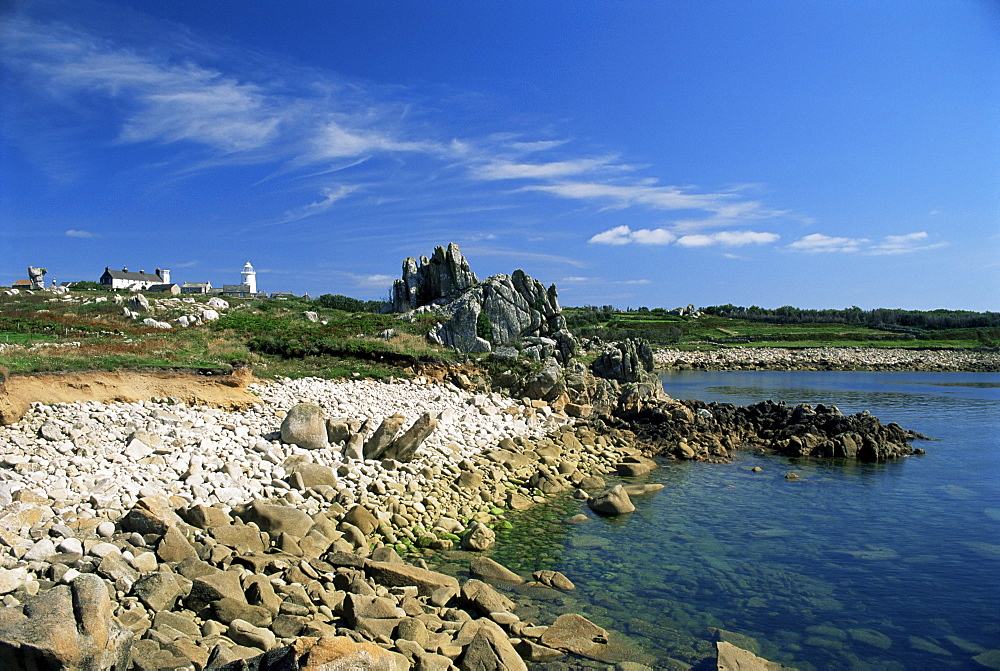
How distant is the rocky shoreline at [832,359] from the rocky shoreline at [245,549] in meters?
78.2

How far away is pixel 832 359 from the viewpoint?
92.2 metres

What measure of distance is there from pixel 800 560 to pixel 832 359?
295ft

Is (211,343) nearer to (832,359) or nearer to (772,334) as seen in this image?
(832,359)

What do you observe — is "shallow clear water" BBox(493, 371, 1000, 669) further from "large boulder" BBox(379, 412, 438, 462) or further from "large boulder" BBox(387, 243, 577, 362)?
"large boulder" BBox(387, 243, 577, 362)

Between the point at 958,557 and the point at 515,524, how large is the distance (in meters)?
10.3

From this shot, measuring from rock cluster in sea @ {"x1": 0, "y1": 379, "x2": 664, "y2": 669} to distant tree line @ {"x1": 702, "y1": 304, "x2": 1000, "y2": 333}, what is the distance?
446ft

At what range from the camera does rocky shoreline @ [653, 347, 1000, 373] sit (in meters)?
86.7

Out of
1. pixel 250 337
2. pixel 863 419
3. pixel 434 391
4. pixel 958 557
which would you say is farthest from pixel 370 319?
pixel 958 557

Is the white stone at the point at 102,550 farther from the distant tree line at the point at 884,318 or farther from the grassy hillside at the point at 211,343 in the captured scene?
the distant tree line at the point at 884,318

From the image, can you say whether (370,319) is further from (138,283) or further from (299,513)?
(138,283)

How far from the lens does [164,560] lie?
9922mm

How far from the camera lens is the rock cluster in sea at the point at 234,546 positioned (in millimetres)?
7555

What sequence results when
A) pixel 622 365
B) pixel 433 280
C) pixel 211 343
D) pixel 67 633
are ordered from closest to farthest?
1. pixel 67 633
2. pixel 211 343
3. pixel 622 365
4. pixel 433 280

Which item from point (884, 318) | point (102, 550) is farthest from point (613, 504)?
point (884, 318)
